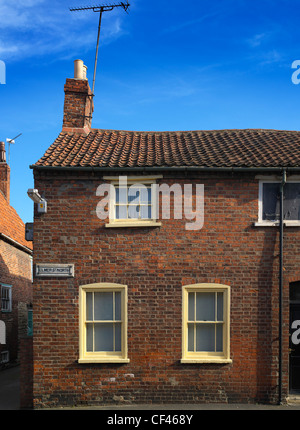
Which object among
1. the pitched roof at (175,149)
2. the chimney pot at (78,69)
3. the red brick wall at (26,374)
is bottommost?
the red brick wall at (26,374)

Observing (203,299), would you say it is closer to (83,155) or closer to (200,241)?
(200,241)

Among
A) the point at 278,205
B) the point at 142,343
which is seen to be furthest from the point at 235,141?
the point at 142,343

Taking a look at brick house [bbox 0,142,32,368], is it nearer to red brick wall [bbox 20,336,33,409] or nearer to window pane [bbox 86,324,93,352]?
red brick wall [bbox 20,336,33,409]

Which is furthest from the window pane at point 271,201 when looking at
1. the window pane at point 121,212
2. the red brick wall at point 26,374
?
the red brick wall at point 26,374

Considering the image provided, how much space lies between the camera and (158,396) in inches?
433

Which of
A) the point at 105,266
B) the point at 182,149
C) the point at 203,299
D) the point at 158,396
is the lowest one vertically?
the point at 158,396

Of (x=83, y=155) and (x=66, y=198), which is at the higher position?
(x=83, y=155)

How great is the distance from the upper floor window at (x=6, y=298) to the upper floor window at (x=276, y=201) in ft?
37.8

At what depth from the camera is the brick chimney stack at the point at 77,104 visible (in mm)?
13898

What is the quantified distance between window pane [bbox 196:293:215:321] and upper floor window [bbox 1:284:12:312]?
9.84 meters

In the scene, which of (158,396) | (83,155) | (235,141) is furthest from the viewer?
(235,141)

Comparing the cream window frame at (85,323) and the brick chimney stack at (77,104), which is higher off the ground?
the brick chimney stack at (77,104)

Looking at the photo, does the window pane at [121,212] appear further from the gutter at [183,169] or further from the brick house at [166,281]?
the gutter at [183,169]

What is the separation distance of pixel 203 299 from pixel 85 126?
268 inches
